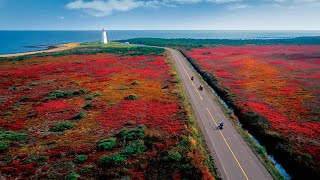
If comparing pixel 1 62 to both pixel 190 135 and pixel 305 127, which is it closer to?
pixel 190 135

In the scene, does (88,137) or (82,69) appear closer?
(88,137)

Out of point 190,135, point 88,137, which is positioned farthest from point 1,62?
point 190,135

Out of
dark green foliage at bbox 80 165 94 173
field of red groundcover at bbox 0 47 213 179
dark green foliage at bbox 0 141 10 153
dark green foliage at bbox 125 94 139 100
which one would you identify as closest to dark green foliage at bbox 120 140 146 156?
field of red groundcover at bbox 0 47 213 179

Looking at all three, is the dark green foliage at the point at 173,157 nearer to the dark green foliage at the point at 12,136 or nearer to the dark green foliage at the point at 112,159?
the dark green foliage at the point at 112,159

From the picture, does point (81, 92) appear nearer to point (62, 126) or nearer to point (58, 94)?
point (58, 94)

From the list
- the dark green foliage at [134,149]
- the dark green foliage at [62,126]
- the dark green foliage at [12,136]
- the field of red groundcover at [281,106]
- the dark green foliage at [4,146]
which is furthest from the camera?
the dark green foliage at [62,126]

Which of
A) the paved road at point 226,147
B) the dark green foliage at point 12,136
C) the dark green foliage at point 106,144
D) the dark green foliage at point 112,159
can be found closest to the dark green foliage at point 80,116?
the dark green foliage at point 12,136

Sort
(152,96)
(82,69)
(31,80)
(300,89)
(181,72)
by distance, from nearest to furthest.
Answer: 1. (152,96)
2. (300,89)
3. (31,80)
4. (181,72)
5. (82,69)

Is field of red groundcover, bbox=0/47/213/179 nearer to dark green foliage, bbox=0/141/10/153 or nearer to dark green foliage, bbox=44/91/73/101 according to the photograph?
dark green foliage, bbox=44/91/73/101
